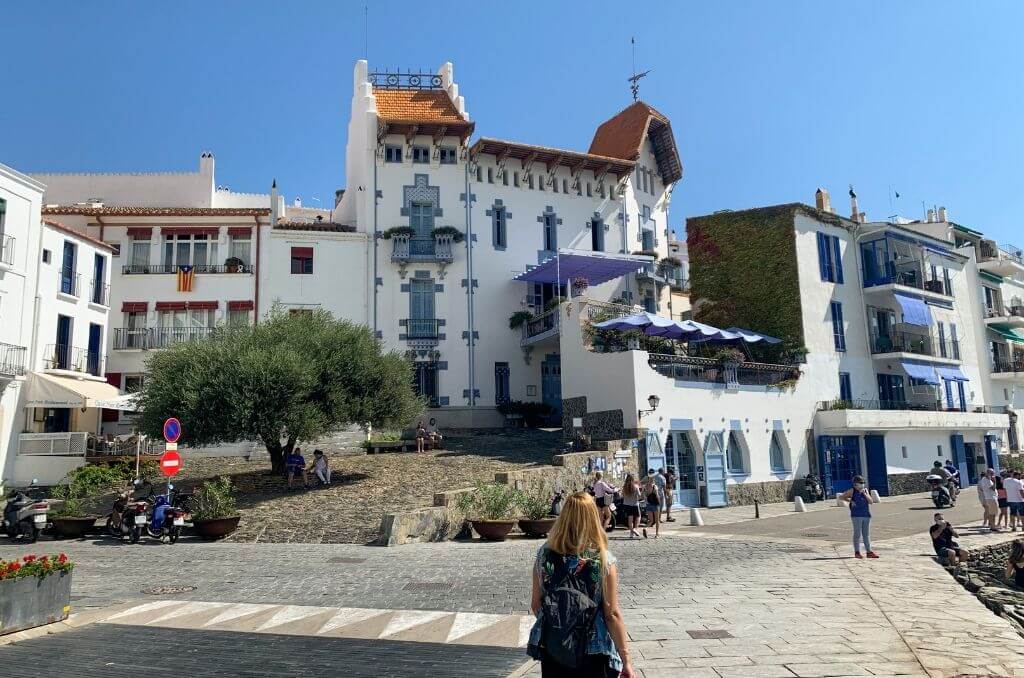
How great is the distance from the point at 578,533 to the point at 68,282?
30185mm

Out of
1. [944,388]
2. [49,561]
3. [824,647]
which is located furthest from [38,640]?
[944,388]

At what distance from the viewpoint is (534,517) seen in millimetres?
17828

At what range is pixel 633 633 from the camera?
8.28 metres

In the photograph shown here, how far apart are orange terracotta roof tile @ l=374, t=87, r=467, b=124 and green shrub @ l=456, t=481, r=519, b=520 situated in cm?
2049

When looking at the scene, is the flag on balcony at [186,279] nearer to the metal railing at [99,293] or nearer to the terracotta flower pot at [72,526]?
the metal railing at [99,293]

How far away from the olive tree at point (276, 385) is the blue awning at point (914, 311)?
2480 cm

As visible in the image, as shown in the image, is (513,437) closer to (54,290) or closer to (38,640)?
(54,290)

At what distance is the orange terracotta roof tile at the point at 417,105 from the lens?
3450cm

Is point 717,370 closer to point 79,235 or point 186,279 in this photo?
point 186,279

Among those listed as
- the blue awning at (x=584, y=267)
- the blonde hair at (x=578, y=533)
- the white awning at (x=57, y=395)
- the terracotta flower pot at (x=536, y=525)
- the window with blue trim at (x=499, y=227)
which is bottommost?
the terracotta flower pot at (x=536, y=525)

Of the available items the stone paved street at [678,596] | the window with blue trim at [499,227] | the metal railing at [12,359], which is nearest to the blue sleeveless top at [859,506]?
the stone paved street at [678,596]

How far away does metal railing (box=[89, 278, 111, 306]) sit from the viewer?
30.1m

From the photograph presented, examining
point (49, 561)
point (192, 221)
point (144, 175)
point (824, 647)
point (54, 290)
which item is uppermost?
point (144, 175)

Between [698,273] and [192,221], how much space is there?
23.6 meters
